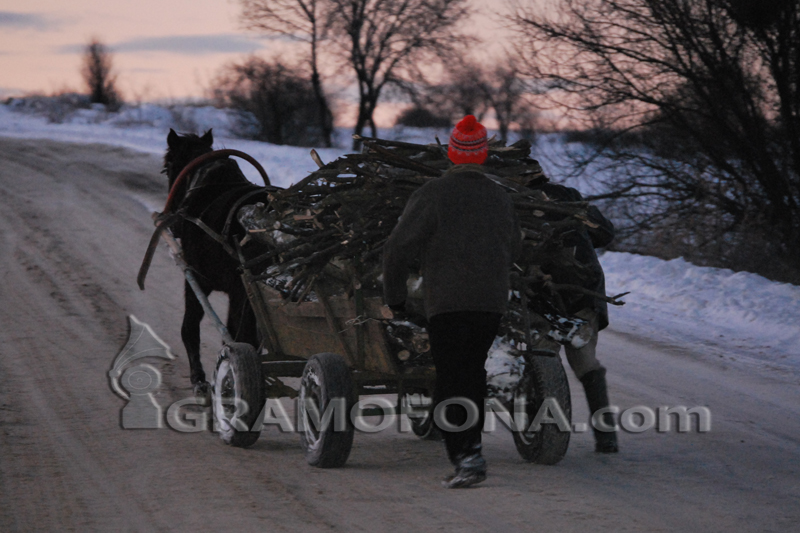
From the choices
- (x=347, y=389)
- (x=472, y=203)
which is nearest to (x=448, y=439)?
(x=347, y=389)

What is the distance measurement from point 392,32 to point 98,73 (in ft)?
83.2

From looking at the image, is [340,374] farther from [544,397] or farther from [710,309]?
[710,309]

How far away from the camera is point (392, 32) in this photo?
3000 cm

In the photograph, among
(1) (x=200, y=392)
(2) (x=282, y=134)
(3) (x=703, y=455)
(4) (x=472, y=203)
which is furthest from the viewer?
(2) (x=282, y=134)

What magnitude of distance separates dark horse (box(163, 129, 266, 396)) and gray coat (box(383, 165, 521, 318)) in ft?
7.18

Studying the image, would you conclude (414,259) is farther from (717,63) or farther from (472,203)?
(717,63)

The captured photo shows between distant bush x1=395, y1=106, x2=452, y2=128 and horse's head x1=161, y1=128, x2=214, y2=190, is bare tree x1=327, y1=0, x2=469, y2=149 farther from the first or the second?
horse's head x1=161, y1=128, x2=214, y2=190

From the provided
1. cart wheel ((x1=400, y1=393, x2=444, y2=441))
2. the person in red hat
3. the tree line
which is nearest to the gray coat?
the person in red hat

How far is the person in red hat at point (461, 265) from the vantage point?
4.14 metres

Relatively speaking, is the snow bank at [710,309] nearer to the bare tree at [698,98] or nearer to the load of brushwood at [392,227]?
the bare tree at [698,98]

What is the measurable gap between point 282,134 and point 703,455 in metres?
30.7

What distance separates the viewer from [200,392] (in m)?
6.64

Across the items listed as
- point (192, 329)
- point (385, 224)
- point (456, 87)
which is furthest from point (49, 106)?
point (385, 224)

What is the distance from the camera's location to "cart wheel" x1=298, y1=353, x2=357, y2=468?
4590mm
